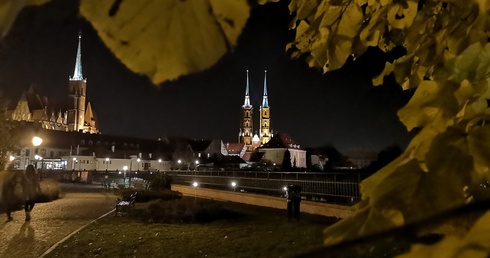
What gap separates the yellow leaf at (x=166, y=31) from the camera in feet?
3.58

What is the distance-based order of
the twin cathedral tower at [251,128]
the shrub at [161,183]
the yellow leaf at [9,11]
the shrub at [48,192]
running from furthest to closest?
the twin cathedral tower at [251,128], the shrub at [161,183], the shrub at [48,192], the yellow leaf at [9,11]

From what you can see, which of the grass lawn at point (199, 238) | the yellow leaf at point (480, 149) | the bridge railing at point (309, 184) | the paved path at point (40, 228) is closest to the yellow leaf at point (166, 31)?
the yellow leaf at point (480, 149)

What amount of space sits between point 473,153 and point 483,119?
21 centimetres

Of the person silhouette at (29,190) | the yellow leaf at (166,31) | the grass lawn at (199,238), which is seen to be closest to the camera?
the yellow leaf at (166,31)

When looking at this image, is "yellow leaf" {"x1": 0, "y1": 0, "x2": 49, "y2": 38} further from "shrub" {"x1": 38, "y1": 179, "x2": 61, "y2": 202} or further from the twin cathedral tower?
the twin cathedral tower

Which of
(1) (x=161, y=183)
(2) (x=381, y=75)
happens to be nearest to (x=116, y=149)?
(1) (x=161, y=183)

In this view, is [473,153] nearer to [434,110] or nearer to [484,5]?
[434,110]

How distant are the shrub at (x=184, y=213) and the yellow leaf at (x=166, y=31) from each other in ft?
41.7

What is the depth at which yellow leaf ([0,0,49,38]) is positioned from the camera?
0.99 m

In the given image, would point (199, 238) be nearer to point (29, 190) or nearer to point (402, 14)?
point (29, 190)

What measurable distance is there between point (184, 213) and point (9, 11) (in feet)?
43.7

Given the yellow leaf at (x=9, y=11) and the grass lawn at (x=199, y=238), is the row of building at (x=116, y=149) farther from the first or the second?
the yellow leaf at (x=9, y=11)

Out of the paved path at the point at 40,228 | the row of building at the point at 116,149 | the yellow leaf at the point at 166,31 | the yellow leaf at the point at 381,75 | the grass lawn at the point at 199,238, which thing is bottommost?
the paved path at the point at 40,228

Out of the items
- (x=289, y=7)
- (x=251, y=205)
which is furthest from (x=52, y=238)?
(x=289, y=7)
